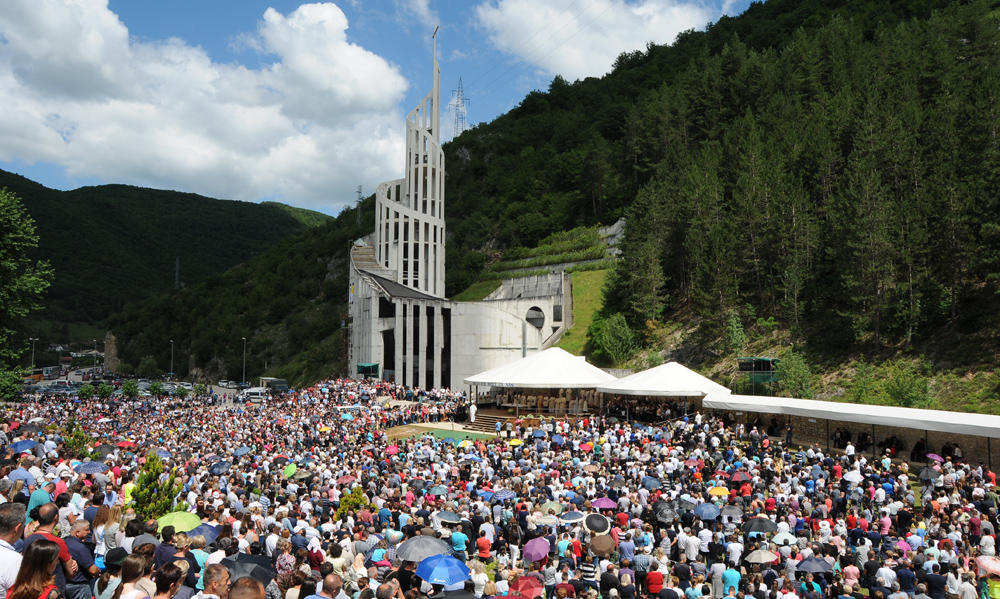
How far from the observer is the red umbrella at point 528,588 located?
9312mm

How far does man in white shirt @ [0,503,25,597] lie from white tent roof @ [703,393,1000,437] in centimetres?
2117

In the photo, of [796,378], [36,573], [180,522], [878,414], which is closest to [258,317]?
[796,378]

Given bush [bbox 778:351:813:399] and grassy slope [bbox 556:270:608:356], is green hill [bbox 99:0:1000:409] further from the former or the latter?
grassy slope [bbox 556:270:608:356]

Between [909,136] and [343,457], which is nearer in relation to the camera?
[343,457]

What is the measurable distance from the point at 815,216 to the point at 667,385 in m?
21.6

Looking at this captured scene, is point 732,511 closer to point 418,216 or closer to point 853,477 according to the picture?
point 853,477

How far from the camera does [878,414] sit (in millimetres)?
20750

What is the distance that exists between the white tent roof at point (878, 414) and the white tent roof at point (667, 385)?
1256 mm

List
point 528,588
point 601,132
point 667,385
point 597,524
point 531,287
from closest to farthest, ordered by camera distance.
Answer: point 528,588 < point 597,524 < point 667,385 < point 531,287 < point 601,132

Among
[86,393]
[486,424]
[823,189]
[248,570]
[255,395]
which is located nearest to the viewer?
[248,570]

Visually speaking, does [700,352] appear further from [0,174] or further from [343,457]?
[0,174]

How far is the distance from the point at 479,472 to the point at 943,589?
34.9ft

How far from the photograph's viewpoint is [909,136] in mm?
38000

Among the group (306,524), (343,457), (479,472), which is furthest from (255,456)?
(306,524)
